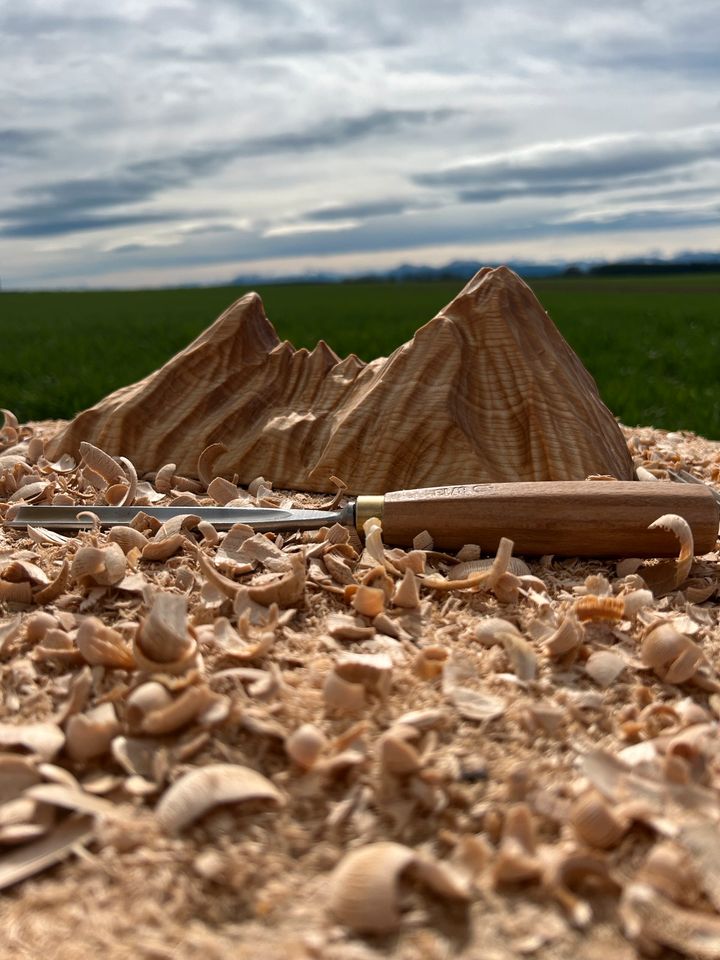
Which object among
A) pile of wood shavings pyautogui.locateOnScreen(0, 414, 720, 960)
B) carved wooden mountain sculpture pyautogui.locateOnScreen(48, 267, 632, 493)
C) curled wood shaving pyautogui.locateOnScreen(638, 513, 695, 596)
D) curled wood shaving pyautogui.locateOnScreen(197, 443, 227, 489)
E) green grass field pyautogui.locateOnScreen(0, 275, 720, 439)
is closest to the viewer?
pile of wood shavings pyautogui.locateOnScreen(0, 414, 720, 960)

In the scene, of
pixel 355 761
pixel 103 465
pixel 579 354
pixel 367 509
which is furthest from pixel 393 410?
pixel 579 354

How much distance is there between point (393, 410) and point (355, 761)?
1224 millimetres

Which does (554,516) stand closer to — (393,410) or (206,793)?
(393,410)

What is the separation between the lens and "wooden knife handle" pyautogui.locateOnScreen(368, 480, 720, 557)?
58.8 inches

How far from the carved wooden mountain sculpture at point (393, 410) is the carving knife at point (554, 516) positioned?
15.4 inches

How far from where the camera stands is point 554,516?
4.93ft

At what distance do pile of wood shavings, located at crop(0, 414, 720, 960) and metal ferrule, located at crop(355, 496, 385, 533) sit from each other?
0.10 metres

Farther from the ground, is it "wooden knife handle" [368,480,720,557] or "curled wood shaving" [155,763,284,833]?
"wooden knife handle" [368,480,720,557]

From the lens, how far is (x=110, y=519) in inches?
67.7

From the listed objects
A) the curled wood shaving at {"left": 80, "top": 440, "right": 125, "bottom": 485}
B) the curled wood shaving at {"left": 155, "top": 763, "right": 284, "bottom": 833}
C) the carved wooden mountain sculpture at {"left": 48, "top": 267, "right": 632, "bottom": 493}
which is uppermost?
the carved wooden mountain sculpture at {"left": 48, "top": 267, "right": 632, "bottom": 493}

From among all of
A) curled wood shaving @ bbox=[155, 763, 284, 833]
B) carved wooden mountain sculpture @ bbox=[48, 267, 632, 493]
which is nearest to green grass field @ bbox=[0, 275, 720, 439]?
carved wooden mountain sculpture @ bbox=[48, 267, 632, 493]

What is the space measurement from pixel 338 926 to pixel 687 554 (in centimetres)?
96

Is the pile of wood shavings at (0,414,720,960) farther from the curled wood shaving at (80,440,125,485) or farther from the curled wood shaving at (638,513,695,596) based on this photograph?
the curled wood shaving at (80,440,125,485)

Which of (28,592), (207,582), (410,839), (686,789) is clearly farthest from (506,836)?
(28,592)
